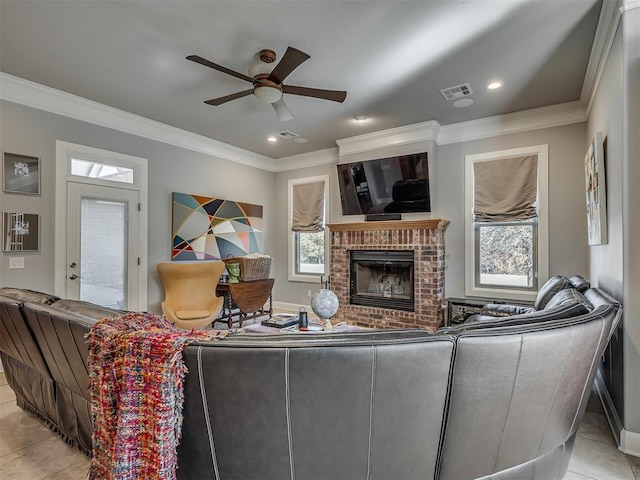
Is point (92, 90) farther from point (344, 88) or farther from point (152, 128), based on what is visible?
point (344, 88)

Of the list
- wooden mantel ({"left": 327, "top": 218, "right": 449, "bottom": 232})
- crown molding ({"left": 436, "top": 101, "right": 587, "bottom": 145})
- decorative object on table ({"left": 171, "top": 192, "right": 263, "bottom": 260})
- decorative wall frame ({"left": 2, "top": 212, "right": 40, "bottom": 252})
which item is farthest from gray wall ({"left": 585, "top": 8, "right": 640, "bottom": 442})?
decorative wall frame ({"left": 2, "top": 212, "right": 40, "bottom": 252})

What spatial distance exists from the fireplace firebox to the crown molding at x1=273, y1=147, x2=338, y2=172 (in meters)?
1.63

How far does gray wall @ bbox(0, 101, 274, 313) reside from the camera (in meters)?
3.14

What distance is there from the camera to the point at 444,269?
441 centimetres

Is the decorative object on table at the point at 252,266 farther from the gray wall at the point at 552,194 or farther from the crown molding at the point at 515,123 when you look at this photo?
the crown molding at the point at 515,123

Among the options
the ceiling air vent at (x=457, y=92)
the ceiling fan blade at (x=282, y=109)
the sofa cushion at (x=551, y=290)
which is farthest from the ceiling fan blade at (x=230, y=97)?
the sofa cushion at (x=551, y=290)

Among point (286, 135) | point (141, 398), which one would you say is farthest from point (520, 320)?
point (286, 135)

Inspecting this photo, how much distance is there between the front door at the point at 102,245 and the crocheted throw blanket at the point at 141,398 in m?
2.92

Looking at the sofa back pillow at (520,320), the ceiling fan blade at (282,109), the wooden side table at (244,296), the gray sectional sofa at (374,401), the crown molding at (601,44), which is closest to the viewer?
the gray sectional sofa at (374,401)

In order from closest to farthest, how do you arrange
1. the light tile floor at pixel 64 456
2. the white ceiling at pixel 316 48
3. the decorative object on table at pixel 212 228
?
the light tile floor at pixel 64 456 < the white ceiling at pixel 316 48 < the decorative object on table at pixel 212 228

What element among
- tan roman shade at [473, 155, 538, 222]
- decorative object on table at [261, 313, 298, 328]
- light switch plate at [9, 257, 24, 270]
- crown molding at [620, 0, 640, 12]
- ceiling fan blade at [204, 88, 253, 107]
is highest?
crown molding at [620, 0, 640, 12]

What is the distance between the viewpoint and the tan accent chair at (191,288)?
408 centimetres

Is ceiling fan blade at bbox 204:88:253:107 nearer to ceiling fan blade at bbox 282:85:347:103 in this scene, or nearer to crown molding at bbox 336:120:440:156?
ceiling fan blade at bbox 282:85:347:103

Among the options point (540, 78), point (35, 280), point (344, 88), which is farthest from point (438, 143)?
point (35, 280)
